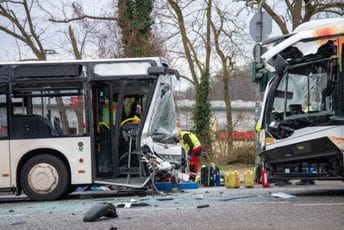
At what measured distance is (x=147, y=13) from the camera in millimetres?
24766

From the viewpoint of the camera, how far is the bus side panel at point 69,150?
12258 millimetres

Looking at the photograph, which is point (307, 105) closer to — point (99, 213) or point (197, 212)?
point (197, 212)

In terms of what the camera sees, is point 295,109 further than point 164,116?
No

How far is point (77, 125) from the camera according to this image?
12422 millimetres

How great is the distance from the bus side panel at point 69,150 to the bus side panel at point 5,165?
84 mm

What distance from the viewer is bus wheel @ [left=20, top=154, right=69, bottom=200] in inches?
482

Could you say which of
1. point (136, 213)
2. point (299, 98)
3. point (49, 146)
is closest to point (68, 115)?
point (49, 146)

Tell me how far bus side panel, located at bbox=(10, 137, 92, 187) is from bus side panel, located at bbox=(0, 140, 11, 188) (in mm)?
84

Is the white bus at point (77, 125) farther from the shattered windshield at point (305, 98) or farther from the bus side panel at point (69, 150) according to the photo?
the shattered windshield at point (305, 98)

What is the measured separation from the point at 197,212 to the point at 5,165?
15.5 ft

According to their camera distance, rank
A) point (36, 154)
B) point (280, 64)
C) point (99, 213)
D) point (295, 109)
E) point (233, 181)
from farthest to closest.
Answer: point (233, 181)
point (36, 154)
point (295, 109)
point (280, 64)
point (99, 213)

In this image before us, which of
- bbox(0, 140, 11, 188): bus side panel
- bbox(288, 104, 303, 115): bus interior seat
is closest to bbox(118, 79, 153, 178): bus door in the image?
bbox(0, 140, 11, 188): bus side panel

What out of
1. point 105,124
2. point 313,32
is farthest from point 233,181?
point 313,32

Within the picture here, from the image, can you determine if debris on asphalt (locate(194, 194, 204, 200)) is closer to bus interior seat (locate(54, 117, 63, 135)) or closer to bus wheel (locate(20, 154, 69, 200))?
bus wheel (locate(20, 154, 69, 200))
